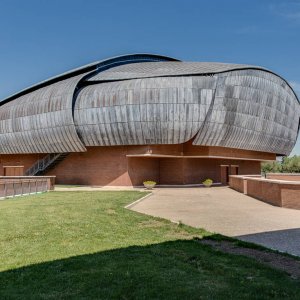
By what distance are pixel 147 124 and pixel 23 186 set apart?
16.9 meters

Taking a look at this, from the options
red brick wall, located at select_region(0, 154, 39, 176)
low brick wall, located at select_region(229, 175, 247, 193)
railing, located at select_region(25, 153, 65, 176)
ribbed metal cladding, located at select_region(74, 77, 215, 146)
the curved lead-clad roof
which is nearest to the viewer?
low brick wall, located at select_region(229, 175, 247, 193)

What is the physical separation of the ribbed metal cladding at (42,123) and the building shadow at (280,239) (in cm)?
3375

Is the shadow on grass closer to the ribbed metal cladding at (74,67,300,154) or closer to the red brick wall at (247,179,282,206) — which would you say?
the red brick wall at (247,179,282,206)

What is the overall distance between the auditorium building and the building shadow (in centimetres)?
2914

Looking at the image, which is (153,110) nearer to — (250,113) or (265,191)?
(250,113)

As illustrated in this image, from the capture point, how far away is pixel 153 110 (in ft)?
133

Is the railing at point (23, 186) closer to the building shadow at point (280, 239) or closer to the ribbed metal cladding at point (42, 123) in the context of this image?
the ribbed metal cladding at point (42, 123)

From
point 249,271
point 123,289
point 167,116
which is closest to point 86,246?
point 123,289

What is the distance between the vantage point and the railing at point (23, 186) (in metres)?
25.2

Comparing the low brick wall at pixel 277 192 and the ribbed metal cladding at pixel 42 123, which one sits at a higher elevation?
the ribbed metal cladding at pixel 42 123

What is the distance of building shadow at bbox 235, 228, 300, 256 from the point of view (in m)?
9.42

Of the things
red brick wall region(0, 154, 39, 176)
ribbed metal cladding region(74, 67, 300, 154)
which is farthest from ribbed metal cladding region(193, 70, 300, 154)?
red brick wall region(0, 154, 39, 176)

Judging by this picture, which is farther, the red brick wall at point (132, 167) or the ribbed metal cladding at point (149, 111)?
the red brick wall at point (132, 167)

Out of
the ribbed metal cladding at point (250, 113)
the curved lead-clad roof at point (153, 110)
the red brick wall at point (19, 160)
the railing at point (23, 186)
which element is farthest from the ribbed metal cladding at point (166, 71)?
the railing at point (23, 186)
